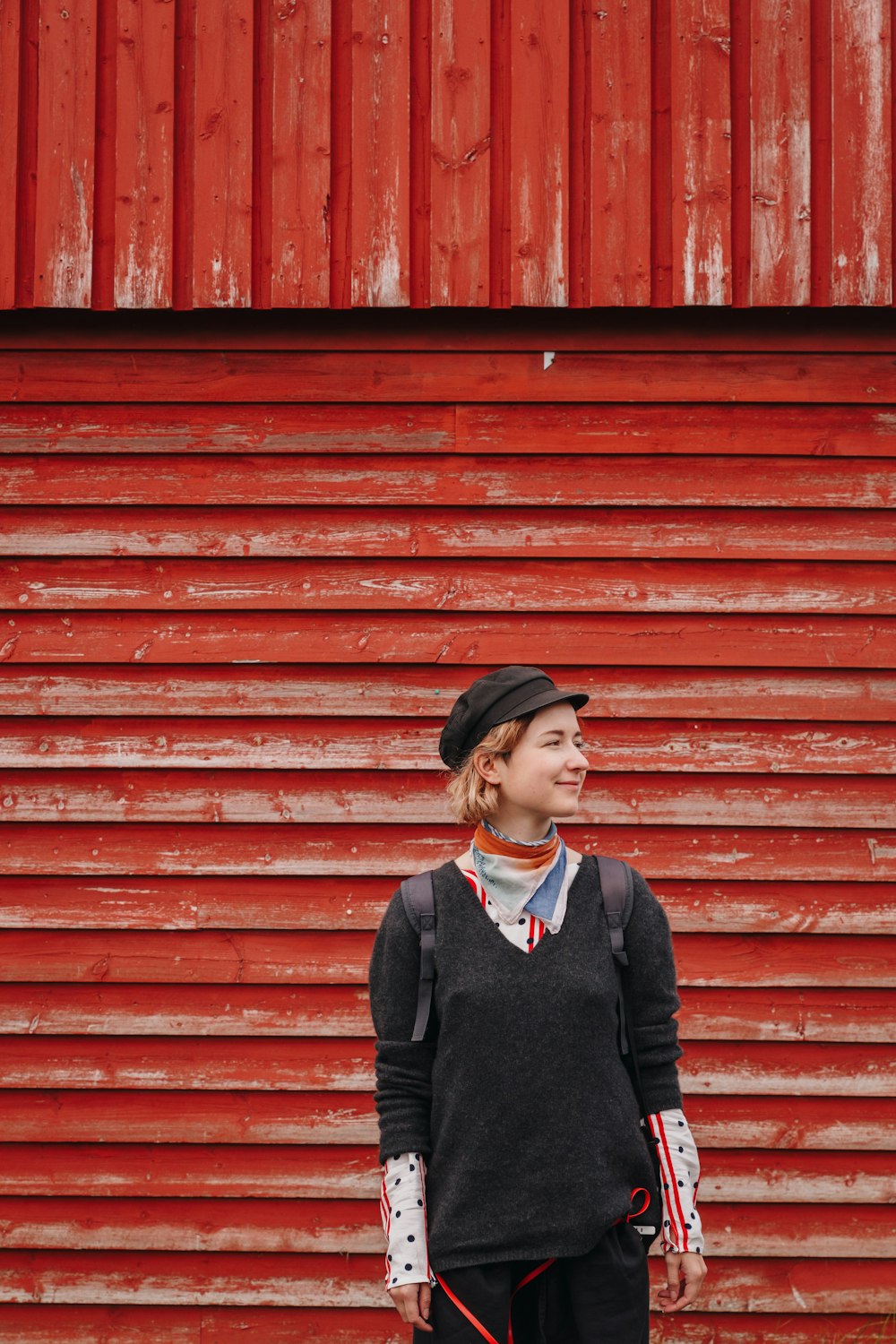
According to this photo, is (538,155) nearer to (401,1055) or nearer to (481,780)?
(481,780)

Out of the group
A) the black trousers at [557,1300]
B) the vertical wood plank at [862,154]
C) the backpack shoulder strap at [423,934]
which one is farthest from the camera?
the vertical wood plank at [862,154]

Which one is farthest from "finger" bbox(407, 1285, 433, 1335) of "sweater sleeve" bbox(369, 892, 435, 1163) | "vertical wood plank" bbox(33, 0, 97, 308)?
"vertical wood plank" bbox(33, 0, 97, 308)

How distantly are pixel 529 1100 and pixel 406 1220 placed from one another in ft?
0.96

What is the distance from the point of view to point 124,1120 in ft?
10.5

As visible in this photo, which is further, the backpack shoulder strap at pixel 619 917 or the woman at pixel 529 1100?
the backpack shoulder strap at pixel 619 917

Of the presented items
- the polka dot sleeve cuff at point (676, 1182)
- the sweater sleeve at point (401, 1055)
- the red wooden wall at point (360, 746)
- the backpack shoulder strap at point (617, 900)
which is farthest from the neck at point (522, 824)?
the red wooden wall at point (360, 746)

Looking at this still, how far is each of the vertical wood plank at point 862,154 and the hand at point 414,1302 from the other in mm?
2791

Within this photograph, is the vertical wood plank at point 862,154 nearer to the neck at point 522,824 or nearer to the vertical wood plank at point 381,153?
the vertical wood plank at point 381,153

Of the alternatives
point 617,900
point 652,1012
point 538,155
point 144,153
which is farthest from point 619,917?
point 144,153

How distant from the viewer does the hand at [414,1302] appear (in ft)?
5.96

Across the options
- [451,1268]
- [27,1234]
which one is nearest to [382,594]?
[451,1268]

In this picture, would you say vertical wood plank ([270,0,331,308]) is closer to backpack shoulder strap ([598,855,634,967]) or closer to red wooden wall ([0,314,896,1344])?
red wooden wall ([0,314,896,1344])

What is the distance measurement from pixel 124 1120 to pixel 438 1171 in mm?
1696

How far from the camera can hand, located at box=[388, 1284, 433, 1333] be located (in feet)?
5.96
